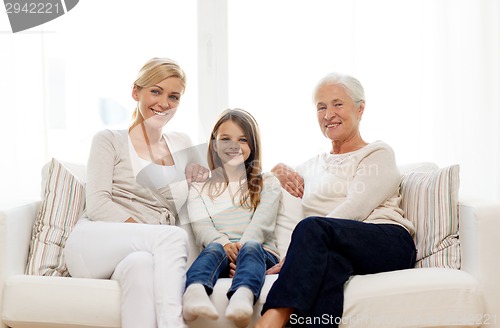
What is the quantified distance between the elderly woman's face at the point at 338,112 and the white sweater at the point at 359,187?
0.10 meters

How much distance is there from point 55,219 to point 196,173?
59 centimetres

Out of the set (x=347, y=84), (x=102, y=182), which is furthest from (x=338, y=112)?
(x=102, y=182)

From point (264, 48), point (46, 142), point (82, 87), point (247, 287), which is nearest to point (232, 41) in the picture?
point (264, 48)

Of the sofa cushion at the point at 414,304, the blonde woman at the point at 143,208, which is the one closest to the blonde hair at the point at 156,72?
the blonde woman at the point at 143,208

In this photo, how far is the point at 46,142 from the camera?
10.6ft

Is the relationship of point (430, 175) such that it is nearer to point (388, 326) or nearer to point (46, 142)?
point (388, 326)

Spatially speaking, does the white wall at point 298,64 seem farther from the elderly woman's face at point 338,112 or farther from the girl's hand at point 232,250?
the girl's hand at point 232,250

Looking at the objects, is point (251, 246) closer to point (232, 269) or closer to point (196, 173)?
point (232, 269)

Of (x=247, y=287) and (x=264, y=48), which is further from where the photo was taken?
(x=264, y=48)

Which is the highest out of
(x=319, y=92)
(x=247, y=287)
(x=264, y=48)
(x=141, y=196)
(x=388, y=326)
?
(x=264, y=48)

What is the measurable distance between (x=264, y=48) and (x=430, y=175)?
1.30 meters

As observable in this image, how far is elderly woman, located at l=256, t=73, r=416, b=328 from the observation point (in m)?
1.96

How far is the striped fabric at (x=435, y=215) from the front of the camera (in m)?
2.24

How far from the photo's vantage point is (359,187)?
7.70 feet
